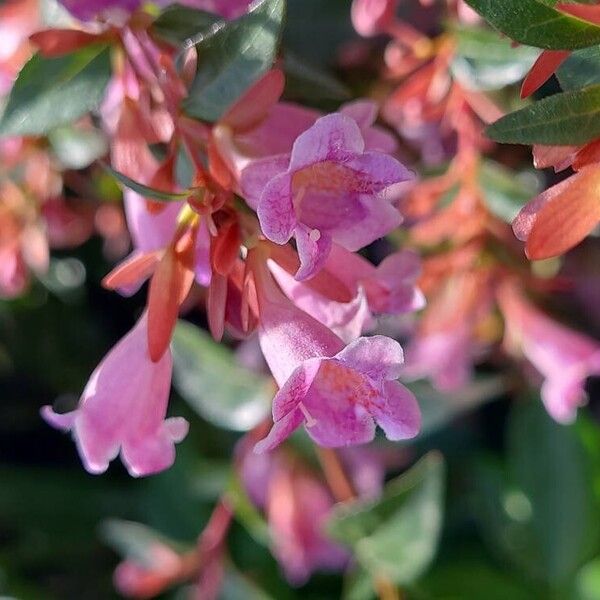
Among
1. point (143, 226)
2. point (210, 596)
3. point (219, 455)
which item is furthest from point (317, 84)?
point (219, 455)

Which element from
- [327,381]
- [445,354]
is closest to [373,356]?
[327,381]

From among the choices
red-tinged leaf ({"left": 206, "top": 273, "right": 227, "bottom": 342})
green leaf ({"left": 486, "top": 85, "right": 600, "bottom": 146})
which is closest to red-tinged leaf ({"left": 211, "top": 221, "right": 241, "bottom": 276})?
red-tinged leaf ({"left": 206, "top": 273, "right": 227, "bottom": 342})

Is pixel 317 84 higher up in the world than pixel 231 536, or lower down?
higher up

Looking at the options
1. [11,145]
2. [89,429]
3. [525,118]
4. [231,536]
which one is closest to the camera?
[525,118]

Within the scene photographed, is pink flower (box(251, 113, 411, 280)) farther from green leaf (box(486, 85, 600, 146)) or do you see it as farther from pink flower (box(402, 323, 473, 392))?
pink flower (box(402, 323, 473, 392))

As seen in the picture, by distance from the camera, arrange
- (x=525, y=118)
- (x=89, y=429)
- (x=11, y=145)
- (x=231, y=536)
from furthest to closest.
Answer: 1. (x=231, y=536)
2. (x=11, y=145)
3. (x=89, y=429)
4. (x=525, y=118)

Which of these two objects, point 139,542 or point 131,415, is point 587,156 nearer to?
point 131,415

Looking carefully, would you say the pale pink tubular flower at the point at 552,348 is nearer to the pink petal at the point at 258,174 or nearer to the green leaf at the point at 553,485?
the green leaf at the point at 553,485

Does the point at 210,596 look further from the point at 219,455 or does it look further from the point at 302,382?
the point at 302,382
